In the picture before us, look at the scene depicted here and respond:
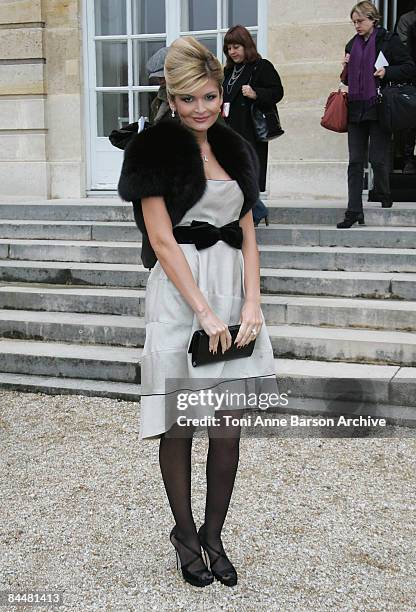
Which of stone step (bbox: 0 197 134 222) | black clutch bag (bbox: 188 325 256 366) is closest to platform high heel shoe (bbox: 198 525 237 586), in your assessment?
black clutch bag (bbox: 188 325 256 366)

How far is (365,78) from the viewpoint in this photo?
686 centimetres

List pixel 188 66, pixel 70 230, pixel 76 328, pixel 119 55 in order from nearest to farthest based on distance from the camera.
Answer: pixel 188 66 → pixel 76 328 → pixel 70 230 → pixel 119 55

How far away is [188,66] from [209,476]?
1.46m

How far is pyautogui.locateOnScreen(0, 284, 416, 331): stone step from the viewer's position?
5715mm

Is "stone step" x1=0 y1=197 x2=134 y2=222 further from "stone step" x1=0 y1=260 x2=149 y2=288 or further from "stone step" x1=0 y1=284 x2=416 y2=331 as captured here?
"stone step" x1=0 y1=284 x2=416 y2=331

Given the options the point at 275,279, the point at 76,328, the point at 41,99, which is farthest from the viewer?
the point at 41,99

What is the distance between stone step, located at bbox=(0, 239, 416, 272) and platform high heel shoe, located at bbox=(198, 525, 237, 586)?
12.7 ft

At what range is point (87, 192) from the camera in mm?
10125

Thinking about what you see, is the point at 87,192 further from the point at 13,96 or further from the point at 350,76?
the point at 350,76

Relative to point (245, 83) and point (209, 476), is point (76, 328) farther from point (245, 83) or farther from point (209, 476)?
point (209, 476)

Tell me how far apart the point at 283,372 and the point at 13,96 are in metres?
6.33

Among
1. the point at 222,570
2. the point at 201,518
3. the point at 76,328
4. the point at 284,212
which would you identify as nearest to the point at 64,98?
the point at 284,212

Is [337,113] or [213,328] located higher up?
[337,113]

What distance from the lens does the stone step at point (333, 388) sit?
4.84 meters
